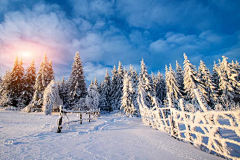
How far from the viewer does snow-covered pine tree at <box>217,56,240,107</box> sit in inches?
955

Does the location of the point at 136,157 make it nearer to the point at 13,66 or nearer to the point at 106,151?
the point at 106,151

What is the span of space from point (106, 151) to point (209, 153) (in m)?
3.37

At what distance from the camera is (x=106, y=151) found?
10.8 feet

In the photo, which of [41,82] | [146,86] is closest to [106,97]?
[146,86]

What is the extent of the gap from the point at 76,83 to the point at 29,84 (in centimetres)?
1134

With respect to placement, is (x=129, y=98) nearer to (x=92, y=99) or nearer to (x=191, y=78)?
(x=92, y=99)

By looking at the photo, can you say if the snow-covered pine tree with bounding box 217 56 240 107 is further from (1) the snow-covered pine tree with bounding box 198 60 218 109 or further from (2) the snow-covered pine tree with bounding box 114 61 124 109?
(2) the snow-covered pine tree with bounding box 114 61 124 109

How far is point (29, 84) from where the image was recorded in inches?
982

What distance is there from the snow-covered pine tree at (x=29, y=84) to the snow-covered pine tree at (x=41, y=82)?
A: 13.4ft

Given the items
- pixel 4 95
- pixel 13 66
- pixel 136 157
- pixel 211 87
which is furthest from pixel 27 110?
pixel 211 87

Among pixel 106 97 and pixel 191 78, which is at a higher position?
pixel 191 78

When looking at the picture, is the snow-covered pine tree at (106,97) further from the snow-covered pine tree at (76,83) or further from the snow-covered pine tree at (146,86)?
the snow-covered pine tree at (146,86)

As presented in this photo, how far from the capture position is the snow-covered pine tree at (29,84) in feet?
77.7

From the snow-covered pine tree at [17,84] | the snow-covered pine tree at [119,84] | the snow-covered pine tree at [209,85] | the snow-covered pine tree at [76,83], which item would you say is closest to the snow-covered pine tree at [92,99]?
the snow-covered pine tree at [76,83]
